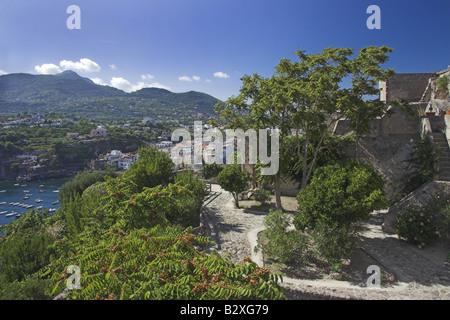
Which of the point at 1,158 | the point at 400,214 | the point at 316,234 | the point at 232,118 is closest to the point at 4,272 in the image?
the point at 316,234

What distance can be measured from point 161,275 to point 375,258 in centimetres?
835

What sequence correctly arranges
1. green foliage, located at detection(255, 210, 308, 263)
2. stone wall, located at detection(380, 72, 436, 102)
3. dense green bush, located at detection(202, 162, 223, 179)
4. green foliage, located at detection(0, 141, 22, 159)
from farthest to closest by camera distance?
green foliage, located at detection(0, 141, 22, 159) < dense green bush, located at detection(202, 162, 223, 179) < stone wall, located at detection(380, 72, 436, 102) < green foliage, located at detection(255, 210, 308, 263)

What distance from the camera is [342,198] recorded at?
888 cm

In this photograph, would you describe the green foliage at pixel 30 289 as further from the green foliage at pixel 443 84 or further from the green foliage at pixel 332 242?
the green foliage at pixel 443 84

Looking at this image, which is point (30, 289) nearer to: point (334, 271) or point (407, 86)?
point (334, 271)

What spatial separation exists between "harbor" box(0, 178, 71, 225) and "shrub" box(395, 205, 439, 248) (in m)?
40.6

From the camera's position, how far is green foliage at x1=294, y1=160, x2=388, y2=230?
8.77 m

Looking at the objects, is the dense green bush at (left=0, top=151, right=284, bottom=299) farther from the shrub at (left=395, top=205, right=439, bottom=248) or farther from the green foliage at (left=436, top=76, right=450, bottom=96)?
the green foliage at (left=436, top=76, right=450, bottom=96)

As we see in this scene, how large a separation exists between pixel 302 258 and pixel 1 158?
7326 cm

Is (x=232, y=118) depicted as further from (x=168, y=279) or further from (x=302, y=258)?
(x=168, y=279)

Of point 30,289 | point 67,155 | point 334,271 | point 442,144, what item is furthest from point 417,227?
point 67,155

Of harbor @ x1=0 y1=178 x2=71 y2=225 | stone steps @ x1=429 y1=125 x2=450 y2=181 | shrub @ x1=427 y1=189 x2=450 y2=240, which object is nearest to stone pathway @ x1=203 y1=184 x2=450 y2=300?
shrub @ x1=427 y1=189 x2=450 y2=240

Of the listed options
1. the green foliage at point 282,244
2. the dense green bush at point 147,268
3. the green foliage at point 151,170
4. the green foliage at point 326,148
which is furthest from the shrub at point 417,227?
the green foliage at point 151,170
